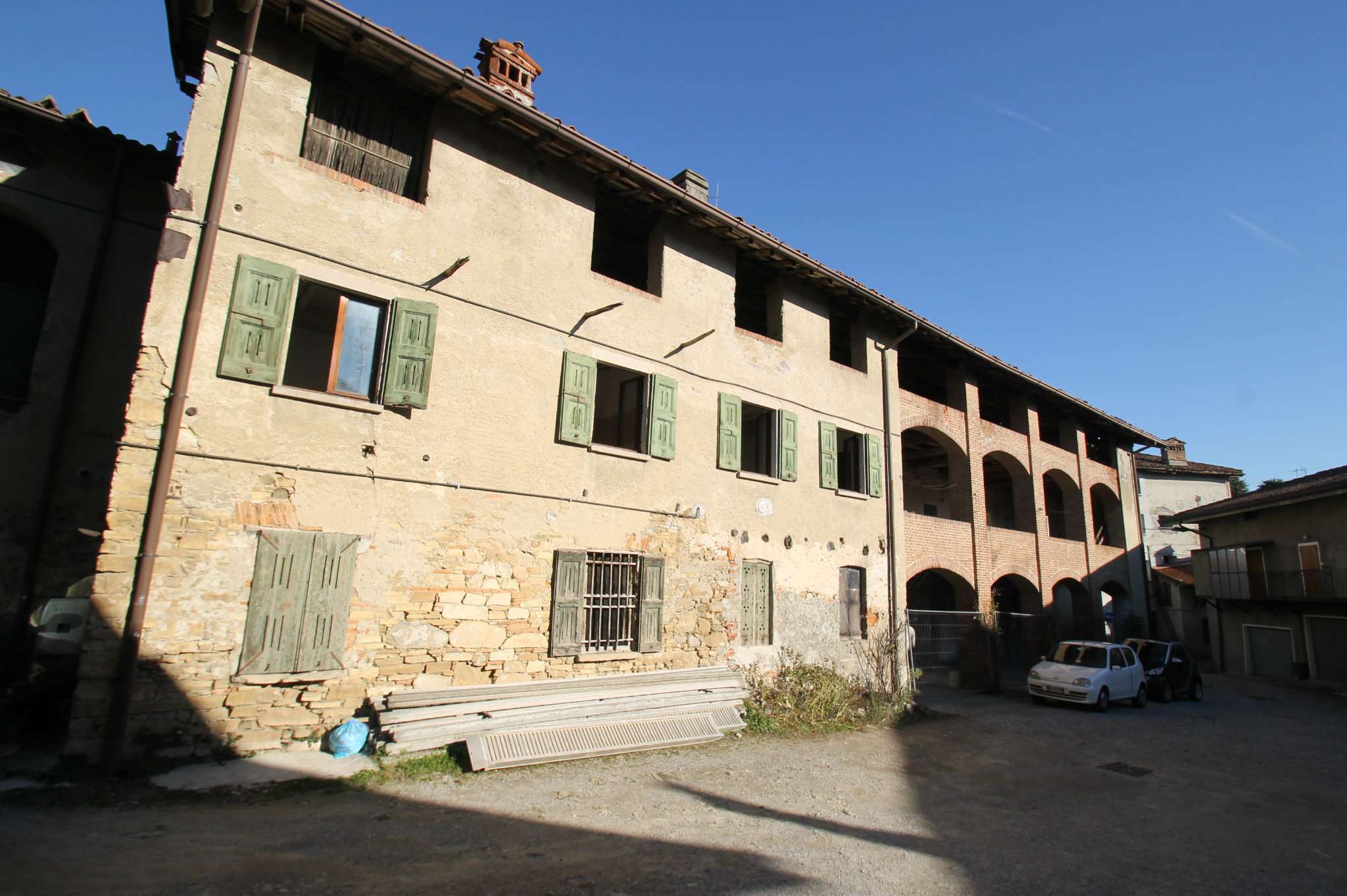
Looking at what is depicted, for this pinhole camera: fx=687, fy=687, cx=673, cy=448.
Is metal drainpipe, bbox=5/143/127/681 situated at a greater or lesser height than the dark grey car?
greater

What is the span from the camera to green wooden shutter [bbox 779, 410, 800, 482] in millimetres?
12922

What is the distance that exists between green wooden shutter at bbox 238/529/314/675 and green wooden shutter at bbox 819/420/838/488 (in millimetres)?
9217

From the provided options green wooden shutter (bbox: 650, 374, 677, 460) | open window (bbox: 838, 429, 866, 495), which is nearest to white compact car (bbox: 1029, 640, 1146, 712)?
open window (bbox: 838, 429, 866, 495)

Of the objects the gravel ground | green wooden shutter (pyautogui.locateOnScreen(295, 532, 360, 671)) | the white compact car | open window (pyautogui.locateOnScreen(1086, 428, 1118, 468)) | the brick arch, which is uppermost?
open window (pyautogui.locateOnScreen(1086, 428, 1118, 468))

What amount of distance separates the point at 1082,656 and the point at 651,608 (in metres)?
10.6

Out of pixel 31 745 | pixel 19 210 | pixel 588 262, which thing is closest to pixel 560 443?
pixel 588 262

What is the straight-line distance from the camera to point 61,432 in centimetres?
836

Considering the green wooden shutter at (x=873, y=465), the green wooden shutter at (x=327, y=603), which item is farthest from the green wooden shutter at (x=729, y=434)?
the green wooden shutter at (x=327, y=603)

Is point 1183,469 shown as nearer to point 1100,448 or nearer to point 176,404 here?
point 1100,448

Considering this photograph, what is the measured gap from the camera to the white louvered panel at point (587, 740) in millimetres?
7867

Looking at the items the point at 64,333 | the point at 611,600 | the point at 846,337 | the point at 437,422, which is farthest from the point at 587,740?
the point at 846,337

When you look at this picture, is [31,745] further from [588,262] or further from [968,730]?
[968,730]

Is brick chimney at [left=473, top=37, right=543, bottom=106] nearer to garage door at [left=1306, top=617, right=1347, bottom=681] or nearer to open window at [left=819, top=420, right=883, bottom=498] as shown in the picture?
open window at [left=819, top=420, right=883, bottom=498]

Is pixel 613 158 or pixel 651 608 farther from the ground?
pixel 613 158
